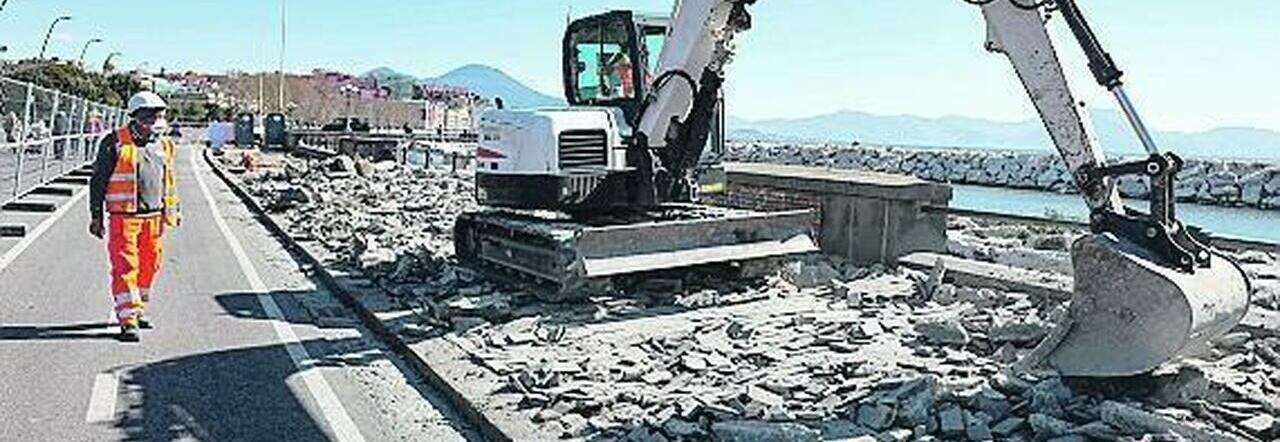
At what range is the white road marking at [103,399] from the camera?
20.8 feet

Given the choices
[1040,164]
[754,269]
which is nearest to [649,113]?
[754,269]

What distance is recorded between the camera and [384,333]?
29.3 feet

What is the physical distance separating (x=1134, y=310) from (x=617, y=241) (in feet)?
15.3

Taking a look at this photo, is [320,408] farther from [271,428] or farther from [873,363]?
[873,363]

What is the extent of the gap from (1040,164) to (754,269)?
6310 centimetres

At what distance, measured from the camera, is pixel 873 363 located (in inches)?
286

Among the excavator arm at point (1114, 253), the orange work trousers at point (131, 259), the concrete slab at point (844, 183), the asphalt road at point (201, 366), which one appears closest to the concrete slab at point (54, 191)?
the asphalt road at point (201, 366)

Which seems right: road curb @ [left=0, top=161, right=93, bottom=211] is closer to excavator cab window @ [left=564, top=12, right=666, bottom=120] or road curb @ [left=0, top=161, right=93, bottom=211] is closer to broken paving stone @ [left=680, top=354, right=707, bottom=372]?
excavator cab window @ [left=564, top=12, right=666, bottom=120]

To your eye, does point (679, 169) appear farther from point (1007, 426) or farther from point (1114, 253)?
point (1007, 426)

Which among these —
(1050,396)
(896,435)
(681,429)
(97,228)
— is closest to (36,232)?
(97,228)

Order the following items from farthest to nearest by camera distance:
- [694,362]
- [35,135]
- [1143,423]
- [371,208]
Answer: [371,208]
[35,135]
[694,362]
[1143,423]

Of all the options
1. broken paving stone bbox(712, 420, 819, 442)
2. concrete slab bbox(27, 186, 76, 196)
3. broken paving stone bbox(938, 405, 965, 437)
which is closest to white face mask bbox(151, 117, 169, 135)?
broken paving stone bbox(712, 420, 819, 442)

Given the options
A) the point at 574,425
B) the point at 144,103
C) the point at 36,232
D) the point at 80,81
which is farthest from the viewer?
the point at 80,81

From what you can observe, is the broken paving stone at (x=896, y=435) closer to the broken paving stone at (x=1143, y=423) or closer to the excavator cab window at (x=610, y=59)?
the broken paving stone at (x=1143, y=423)
